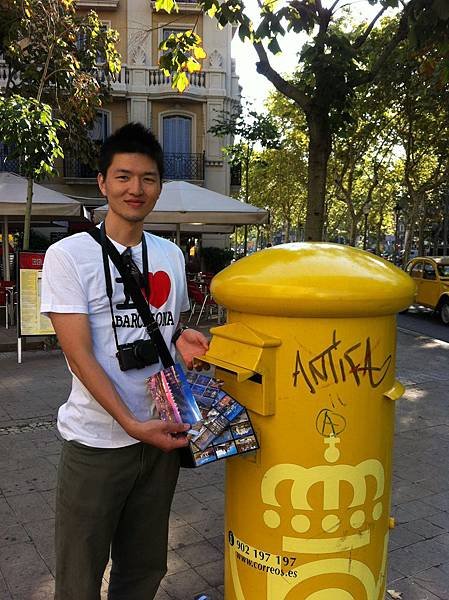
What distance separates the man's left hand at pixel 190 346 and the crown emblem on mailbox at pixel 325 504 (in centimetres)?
47

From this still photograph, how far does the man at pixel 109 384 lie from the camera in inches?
65.6

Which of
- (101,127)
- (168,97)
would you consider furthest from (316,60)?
(101,127)

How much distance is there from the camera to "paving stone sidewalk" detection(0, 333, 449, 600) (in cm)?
270

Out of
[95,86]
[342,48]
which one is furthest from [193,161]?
[342,48]

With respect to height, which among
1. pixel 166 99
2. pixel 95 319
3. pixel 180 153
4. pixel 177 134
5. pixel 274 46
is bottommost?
pixel 95 319

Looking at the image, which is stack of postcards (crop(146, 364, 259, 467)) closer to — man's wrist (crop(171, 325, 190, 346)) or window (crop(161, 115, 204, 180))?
man's wrist (crop(171, 325, 190, 346))

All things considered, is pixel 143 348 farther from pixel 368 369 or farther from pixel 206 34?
pixel 206 34

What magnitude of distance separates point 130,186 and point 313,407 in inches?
36.7

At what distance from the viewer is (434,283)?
13.2 meters

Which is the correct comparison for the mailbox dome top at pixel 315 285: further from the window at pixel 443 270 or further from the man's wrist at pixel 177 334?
the window at pixel 443 270

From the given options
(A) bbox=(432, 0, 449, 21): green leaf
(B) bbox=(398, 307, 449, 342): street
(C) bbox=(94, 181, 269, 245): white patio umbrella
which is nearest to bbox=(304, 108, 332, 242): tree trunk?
(A) bbox=(432, 0, 449, 21): green leaf

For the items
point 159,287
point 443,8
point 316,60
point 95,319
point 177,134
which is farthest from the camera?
point 177,134

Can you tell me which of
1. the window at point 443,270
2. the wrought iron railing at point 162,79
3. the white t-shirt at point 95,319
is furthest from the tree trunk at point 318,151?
the wrought iron railing at point 162,79

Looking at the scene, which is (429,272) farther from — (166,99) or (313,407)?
(313,407)
